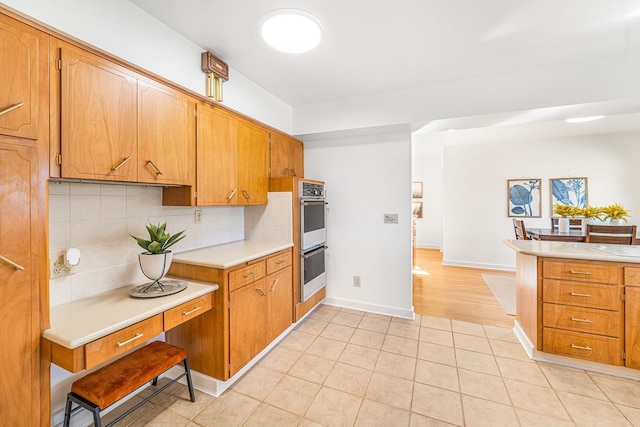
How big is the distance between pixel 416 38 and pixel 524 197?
4.55 metres

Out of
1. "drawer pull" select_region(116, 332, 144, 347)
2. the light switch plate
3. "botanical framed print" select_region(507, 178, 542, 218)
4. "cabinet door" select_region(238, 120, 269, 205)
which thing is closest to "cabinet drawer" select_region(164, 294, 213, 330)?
"drawer pull" select_region(116, 332, 144, 347)

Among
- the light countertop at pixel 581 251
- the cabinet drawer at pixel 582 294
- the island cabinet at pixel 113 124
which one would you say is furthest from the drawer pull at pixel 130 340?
the cabinet drawer at pixel 582 294

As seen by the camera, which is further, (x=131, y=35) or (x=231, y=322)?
(x=231, y=322)

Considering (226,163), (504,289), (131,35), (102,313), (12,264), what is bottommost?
(504,289)

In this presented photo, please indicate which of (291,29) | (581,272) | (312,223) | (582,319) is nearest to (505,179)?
(581,272)

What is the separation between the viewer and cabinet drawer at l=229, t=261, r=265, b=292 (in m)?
1.89

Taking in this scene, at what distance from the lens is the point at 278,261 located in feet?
8.08

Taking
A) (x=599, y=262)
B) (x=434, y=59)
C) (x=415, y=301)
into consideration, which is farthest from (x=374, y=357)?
(x=434, y=59)

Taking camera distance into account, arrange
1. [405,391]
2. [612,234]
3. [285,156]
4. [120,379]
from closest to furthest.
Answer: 1. [120,379]
2. [405,391]
3. [612,234]
4. [285,156]

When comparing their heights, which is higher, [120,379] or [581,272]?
[581,272]

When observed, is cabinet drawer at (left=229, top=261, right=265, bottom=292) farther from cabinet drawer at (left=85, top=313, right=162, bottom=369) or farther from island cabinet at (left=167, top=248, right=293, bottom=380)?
cabinet drawer at (left=85, top=313, right=162, bottom=369)

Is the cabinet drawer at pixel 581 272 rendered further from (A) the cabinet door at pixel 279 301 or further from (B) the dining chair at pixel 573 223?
(A) the cabinet door at pixel 279 301

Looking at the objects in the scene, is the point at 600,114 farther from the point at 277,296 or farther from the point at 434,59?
the point at 277,296

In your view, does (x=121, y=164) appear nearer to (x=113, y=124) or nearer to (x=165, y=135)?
(x=113, y=124)
